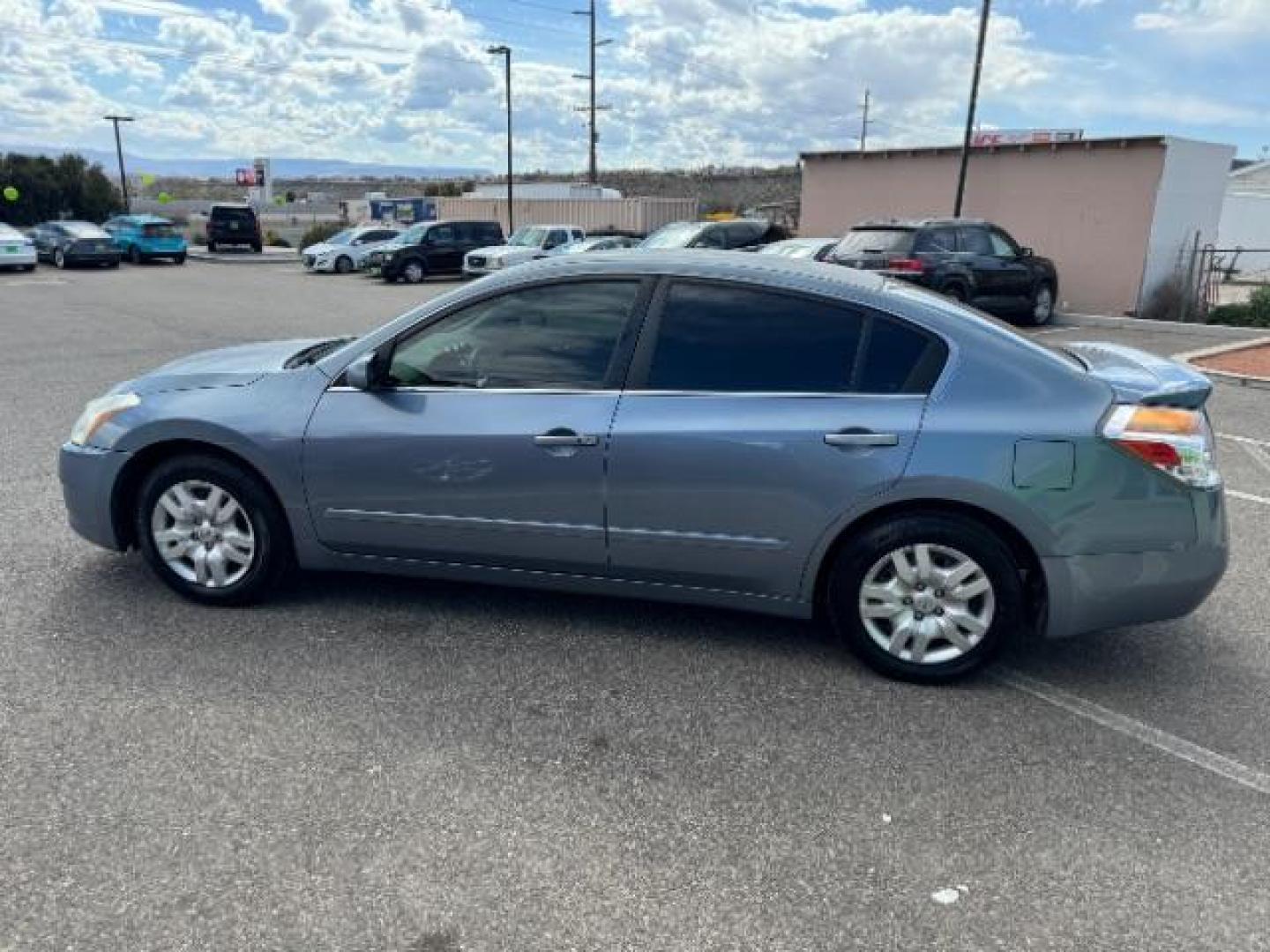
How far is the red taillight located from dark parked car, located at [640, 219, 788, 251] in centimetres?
1519

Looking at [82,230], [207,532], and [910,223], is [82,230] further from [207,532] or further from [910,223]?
[207,532]

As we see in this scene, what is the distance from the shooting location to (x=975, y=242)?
14453mm

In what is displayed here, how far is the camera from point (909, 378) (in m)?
3.63

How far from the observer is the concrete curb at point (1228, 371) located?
35.2 ft

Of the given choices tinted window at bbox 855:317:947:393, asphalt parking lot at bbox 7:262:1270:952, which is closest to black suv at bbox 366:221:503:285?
asphalt parking lot at bbox 7:262:1270:952

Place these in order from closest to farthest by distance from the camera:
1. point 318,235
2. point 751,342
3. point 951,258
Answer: point 751,342 → point 951,258 → point 318,235

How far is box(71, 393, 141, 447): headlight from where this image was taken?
14.0 ft

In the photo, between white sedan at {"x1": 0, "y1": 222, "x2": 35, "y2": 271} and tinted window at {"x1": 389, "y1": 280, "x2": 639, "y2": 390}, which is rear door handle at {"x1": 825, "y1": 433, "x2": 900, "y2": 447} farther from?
white sedan at {"x1": 0, "y1": 222, "x2": 35, "y2": 271}

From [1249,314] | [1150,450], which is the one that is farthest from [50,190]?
[1150,450]

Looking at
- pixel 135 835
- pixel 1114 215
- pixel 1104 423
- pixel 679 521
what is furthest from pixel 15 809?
pixel 1114 215

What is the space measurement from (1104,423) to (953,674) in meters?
1.07

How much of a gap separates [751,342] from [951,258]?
11254 mm

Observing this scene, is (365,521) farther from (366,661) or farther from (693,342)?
(693,342)

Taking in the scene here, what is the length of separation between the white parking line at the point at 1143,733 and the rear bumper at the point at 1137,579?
28cm
